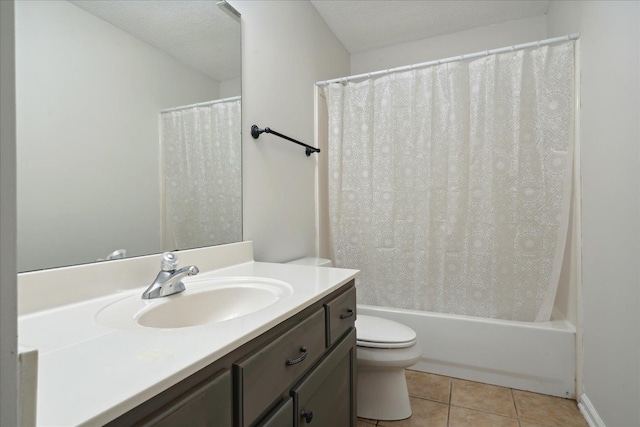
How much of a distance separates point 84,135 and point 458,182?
1.82m

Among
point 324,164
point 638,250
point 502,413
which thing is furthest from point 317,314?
point 324,164

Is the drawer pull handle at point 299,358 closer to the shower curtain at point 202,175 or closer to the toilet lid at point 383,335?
the shower curtain at point 202,175

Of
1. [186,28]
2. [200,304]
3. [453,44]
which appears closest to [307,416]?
[200,304]

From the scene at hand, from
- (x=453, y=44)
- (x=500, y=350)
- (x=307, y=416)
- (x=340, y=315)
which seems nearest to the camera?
(x=307, y=416)

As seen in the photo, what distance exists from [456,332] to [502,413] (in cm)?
44

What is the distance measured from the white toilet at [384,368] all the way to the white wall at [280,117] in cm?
66

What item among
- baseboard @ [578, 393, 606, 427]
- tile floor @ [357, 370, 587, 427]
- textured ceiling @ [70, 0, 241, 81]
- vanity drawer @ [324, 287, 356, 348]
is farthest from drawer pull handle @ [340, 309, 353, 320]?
baseboard @ [578, 393, 606, 427]

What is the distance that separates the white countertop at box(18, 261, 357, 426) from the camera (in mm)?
403

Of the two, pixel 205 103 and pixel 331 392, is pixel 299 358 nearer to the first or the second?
pixel 331 392

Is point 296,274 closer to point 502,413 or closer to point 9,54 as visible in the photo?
point 9,54

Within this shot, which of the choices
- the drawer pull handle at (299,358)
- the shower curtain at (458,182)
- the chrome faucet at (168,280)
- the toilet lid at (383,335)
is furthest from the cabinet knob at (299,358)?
the shower curtain at (458,182)

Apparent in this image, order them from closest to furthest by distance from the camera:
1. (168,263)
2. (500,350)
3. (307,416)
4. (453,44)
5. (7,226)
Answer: (7,226) < (307,416) < (168,263) < (500,350) < (453,44)

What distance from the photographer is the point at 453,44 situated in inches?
103

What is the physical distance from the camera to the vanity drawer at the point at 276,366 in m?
0.64
